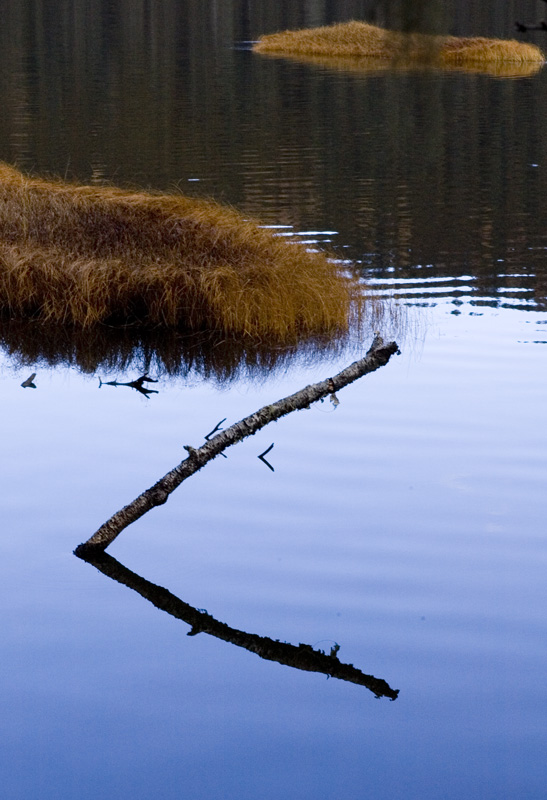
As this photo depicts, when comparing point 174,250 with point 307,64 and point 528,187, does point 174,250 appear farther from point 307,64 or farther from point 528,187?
point 307,64

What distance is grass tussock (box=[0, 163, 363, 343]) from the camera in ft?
42.4

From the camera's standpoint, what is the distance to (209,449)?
718cm

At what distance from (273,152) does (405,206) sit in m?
7.40

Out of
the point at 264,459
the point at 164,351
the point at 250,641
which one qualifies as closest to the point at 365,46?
the point at 164,351

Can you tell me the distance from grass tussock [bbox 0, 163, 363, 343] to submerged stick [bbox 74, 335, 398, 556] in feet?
16.7

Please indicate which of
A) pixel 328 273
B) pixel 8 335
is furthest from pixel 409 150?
pixel 8 335

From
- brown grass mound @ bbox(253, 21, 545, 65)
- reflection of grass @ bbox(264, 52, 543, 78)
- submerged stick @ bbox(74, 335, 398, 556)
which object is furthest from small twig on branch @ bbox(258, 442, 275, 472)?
reflection of grass @ bbox(264, 52, 543, 78)

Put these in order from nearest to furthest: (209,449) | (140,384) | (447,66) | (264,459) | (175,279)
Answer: (209,449), (264,459), (140,384), (175,279), (447,66)

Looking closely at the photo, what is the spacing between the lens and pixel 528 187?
2269 centimetres

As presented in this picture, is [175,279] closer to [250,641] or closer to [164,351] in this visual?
[164,351]

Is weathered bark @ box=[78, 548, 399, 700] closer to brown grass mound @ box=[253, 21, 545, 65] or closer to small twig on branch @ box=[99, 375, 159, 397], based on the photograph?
small twig on branch @ box=[99, 375, 159, 397]

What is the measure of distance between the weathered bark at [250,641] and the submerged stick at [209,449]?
0.67 feet

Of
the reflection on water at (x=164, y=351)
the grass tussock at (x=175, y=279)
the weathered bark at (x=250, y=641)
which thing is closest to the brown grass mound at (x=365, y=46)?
the grass tussock at (x=175, y=279)

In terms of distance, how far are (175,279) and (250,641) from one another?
283 inches
